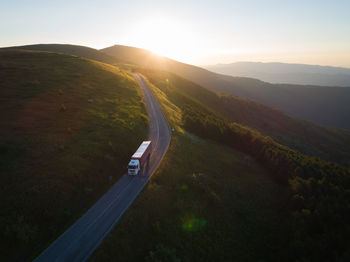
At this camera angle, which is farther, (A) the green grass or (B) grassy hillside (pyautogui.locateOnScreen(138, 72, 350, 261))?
(A) the green grass

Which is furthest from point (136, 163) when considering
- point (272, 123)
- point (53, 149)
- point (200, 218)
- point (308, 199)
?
point (272, 123)

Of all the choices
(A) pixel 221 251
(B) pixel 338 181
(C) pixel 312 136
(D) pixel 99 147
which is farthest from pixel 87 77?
(C) pixel 312 136

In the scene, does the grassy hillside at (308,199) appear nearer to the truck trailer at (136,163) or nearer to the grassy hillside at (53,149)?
the truck trailer at (136,163)

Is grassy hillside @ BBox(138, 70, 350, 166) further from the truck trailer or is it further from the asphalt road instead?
the asphalt road

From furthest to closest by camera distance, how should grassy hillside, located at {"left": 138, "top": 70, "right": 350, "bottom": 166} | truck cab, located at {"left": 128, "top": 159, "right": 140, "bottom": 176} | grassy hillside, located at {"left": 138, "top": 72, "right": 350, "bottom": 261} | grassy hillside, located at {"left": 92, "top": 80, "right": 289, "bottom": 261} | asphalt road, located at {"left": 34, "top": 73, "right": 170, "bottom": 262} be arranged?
1. grassy hillside, located at {"left": 138, "top": 70, "right": 350, "bottom": 166}
2. truck cab, located at {"left": 128, "top": 159, "right": 140, "bottom": 176}
3. grassy hillside, located at {"left": 92, "top": 80, "right": 289, "bottom": 261}
4. grassy hillside, located at {"left": 138, "top": 72, "right": 350, "bottom": 261}
5. asphalt road, located at {"left": 34, "top": 73, "right": 170, "bottom": 262}

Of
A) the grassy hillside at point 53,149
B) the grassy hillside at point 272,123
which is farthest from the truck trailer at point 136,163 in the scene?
the grassy hillside at point 272,123

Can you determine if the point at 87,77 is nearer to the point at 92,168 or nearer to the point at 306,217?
the point at 92,168

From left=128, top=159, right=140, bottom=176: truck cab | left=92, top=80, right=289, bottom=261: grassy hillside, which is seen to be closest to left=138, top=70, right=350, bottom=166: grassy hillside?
left=92, top=80, right=289, bottom=261: grassy hillside

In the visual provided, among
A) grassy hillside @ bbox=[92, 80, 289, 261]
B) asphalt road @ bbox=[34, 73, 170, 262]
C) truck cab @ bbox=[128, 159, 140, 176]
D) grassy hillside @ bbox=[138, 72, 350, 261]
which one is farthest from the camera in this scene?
truck cab @ bbox=[128, 159, 140, 176]
